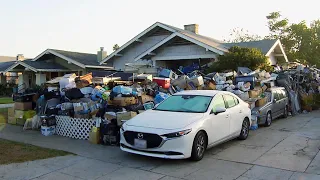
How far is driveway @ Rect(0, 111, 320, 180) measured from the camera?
609 centimetres

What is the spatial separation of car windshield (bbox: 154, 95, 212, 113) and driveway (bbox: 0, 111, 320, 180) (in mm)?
1136

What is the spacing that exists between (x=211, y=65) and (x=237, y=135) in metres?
9.77

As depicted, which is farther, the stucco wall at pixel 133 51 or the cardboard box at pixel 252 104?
the stucco wall at pixel 133 51

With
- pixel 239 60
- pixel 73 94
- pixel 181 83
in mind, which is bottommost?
pixel 73 94

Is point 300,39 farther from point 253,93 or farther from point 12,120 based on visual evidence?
point 12,120

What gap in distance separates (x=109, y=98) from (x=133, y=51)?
13434 mm

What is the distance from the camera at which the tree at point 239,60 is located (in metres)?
17.3

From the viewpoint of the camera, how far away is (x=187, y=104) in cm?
802

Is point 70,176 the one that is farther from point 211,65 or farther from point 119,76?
point 211,65

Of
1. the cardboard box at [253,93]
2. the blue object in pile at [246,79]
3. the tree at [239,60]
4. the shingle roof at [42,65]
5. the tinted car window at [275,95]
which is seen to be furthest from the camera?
the shingle roof at [42,65]

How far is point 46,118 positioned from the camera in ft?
33.6

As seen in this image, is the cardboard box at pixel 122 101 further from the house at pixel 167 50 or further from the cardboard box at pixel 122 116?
the house at pixel 167 50

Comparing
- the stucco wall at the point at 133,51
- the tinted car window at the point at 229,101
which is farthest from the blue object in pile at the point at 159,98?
the stucco wall at the point at 133,51

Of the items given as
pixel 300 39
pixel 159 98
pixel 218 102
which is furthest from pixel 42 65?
pixel 300 39
